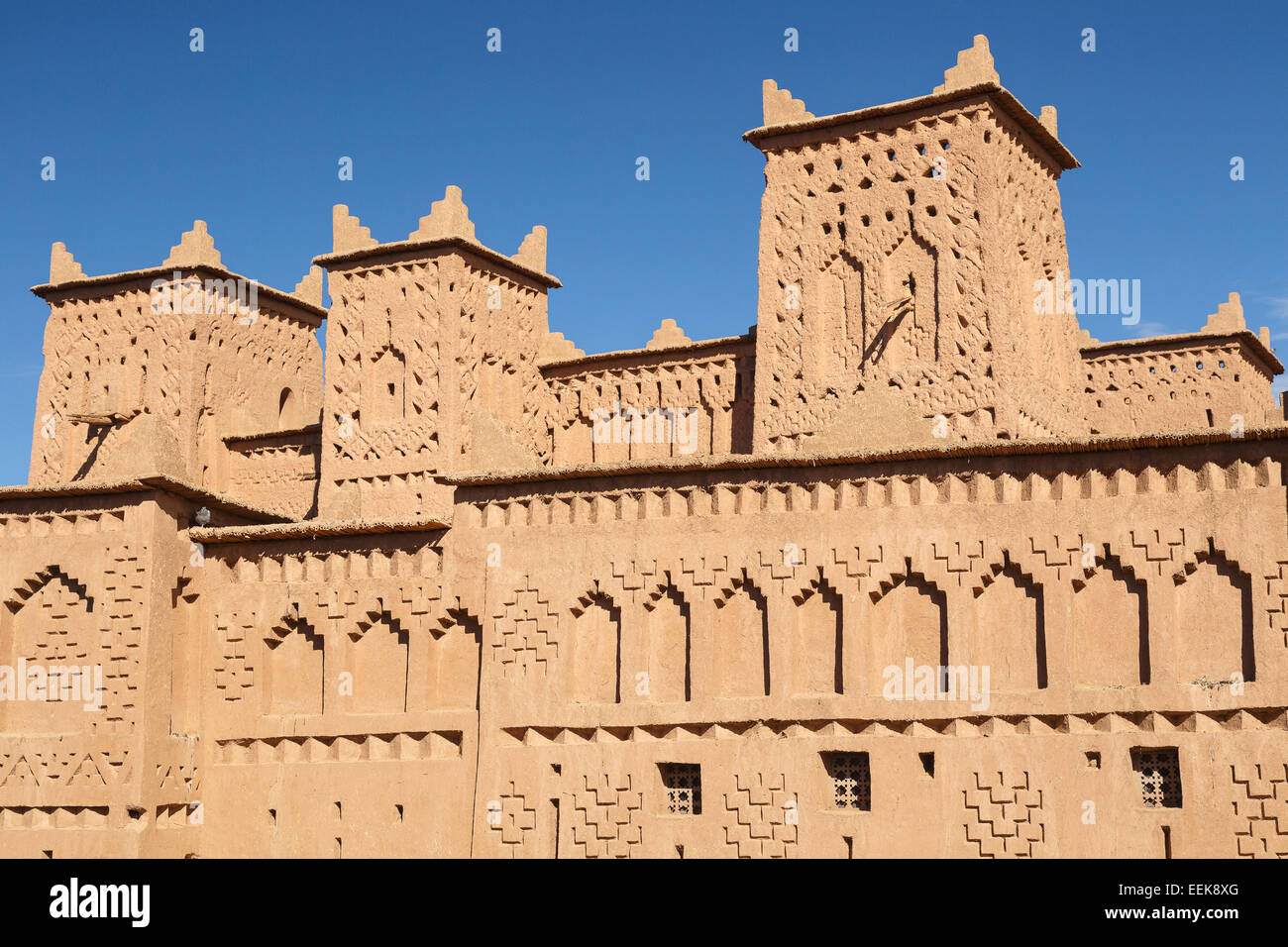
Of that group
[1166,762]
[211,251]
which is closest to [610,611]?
[1166,762]

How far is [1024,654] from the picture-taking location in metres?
16.9

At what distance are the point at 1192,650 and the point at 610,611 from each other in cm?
636

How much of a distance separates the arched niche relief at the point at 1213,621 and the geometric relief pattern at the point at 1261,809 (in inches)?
36.9

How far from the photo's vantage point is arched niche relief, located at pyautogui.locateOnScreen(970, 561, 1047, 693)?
55.3ft

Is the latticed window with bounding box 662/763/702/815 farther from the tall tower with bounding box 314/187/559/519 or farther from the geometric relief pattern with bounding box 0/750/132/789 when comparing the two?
the tall tower with bounding box 314/187/559/519

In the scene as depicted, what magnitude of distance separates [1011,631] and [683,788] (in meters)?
3.97

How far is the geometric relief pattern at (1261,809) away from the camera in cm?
1548

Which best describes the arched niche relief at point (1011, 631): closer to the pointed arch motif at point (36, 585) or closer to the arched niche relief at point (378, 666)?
the arched niche relief at point (378, 666)

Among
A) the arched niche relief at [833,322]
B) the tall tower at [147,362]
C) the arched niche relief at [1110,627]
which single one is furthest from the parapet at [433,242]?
the arched niche relief at [1110,627]

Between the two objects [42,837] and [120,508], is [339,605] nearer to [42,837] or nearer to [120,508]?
[120,508]

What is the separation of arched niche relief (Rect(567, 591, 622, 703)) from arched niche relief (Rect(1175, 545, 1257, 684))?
6092mm

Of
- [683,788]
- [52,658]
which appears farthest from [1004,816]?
[52,658]

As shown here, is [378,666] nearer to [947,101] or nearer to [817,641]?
[817,641]

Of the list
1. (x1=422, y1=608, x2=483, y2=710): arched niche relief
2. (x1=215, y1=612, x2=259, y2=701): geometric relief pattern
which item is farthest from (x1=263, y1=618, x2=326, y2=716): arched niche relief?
(x1=422, y1=608, x2=483, y2=710): arched niche relief
